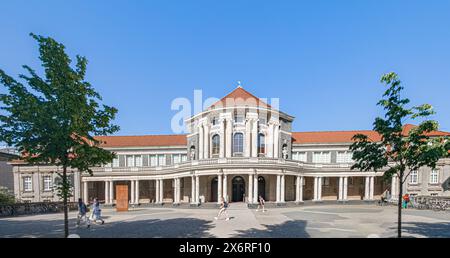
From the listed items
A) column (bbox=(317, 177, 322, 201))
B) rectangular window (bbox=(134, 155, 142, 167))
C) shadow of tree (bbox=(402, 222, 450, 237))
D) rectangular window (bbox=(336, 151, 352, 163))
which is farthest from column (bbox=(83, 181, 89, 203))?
rectangular window (bbox=(336, 151, 352, 163))

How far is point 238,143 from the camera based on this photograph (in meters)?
30.1

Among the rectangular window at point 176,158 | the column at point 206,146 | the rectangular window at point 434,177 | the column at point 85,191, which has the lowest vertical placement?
the column at point 85,191

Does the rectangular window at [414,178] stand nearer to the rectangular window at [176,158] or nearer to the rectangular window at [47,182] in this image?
the rectangular window at [176,158]

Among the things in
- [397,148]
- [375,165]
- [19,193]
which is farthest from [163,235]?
[19,193]

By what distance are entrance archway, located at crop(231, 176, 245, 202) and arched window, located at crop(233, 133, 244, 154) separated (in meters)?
3.98

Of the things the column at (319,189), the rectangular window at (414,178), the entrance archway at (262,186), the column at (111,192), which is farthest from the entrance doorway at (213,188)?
the rectangular window at (414,178)

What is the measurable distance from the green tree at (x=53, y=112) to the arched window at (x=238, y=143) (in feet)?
75.4

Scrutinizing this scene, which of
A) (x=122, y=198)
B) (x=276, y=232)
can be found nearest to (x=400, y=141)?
(x=276, y=232)

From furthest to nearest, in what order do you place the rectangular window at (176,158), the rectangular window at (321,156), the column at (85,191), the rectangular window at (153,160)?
the rectangular window at (176,158) < the rectangular window at (153,160) < the rectangular window at (321,156) < the column at (85,191)

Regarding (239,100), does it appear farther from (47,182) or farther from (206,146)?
(47,182)

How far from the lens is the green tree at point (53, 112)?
6781 mm

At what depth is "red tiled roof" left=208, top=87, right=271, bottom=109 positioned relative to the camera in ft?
98.8

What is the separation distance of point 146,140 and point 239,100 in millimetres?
21183
